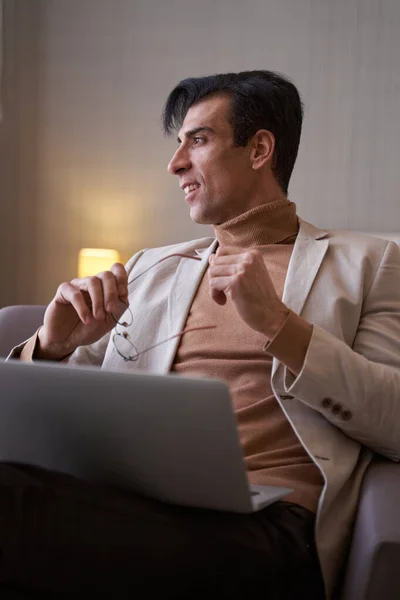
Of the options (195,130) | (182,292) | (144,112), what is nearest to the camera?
(182,292)

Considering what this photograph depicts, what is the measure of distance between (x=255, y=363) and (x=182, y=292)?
0.28 meters

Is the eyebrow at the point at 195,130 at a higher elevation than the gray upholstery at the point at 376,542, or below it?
higher

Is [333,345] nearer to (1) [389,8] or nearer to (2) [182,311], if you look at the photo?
(2) [182,311]

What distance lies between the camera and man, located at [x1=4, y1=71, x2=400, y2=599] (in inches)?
36.8

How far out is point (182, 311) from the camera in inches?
61.8

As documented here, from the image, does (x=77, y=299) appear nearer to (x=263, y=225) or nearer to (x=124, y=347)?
(x=124, y=347)

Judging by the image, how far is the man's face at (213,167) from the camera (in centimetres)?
167

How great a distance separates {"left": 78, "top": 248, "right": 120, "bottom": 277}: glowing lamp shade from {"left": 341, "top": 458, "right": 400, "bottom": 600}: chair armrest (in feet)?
7.52

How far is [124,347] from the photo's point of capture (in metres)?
1.56

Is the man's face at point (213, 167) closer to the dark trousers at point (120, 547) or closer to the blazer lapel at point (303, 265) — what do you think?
the blazer lapel at point (303, 265)

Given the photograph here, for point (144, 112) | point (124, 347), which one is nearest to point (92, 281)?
point (124, 347)

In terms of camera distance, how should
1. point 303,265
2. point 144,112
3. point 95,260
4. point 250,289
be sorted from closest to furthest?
point 250,289 → point 303,265 → point 95,260 → point 144,112

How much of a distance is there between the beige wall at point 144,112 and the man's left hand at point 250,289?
7.10 feet

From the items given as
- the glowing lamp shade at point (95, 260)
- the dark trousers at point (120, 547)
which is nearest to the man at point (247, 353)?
the dark trousers at point (120, 547)
